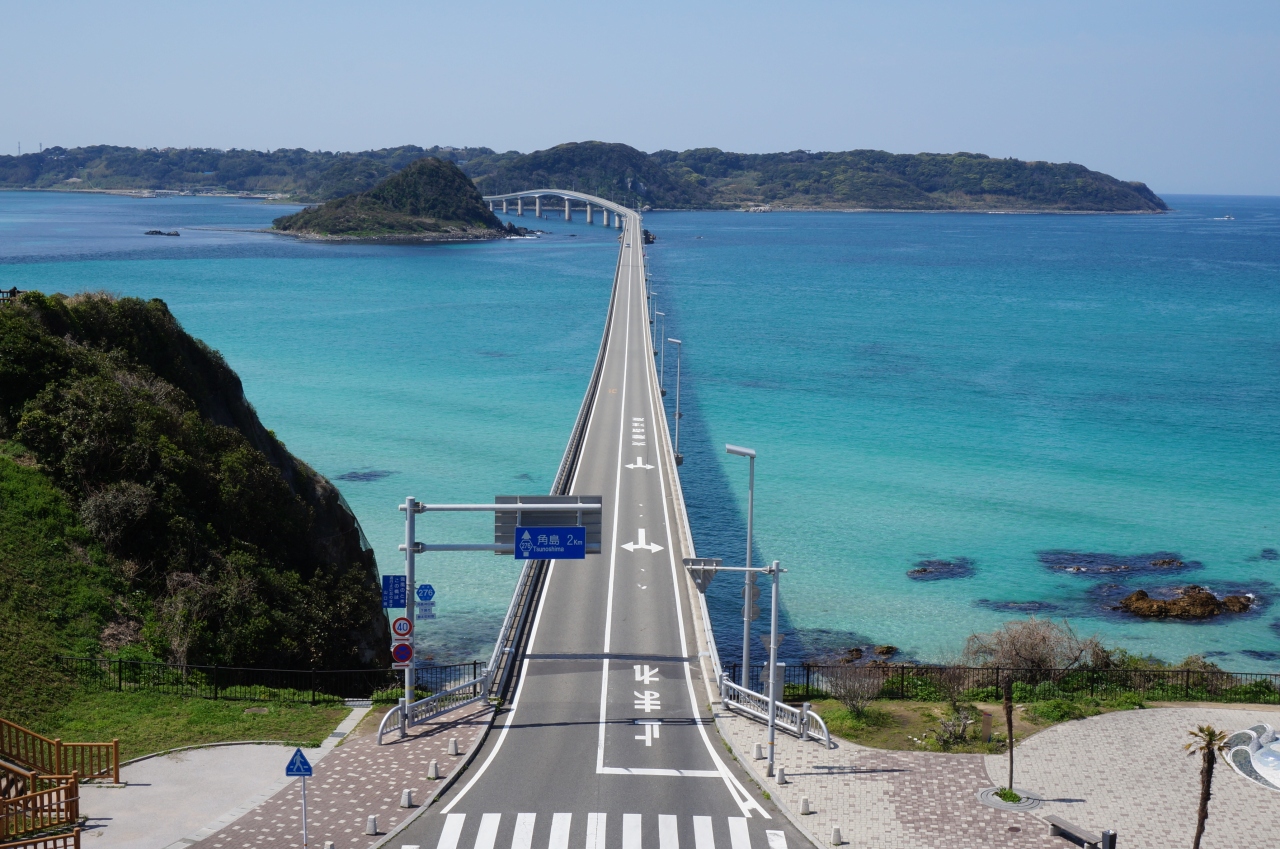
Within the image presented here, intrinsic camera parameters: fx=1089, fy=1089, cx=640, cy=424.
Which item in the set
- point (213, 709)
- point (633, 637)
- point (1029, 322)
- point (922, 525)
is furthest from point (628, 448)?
point (1029, 322)

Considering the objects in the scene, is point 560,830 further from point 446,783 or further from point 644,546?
point 644,546

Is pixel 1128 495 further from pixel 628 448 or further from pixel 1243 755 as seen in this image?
pixel 1243 755

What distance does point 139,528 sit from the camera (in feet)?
95.4

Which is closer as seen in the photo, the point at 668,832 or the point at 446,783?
the point at 668,832

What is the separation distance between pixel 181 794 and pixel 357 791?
121 inches

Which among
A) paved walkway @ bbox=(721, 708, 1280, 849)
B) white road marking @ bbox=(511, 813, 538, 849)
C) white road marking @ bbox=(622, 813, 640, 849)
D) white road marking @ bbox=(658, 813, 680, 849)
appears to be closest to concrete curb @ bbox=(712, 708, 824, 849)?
paved walkway @ bbox=(721, 708, 1280, 849)

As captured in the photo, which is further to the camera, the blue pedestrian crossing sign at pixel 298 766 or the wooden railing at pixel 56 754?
the wooden railing at pixel 56 754

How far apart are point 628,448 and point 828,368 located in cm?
4379

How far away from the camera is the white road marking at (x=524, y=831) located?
18344mm

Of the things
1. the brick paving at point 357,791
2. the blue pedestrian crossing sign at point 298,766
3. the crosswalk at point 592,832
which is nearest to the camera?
the blue pedestrian crossing sign at point 298,766

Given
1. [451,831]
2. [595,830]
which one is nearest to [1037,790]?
[595,830]

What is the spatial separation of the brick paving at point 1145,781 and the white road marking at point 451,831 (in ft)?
35.2

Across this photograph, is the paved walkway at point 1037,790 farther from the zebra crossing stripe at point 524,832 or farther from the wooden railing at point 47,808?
the wooden railing at point 47,808

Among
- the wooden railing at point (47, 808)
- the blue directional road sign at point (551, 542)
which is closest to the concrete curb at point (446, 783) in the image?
the blue directional road sign at point (551, 542)
